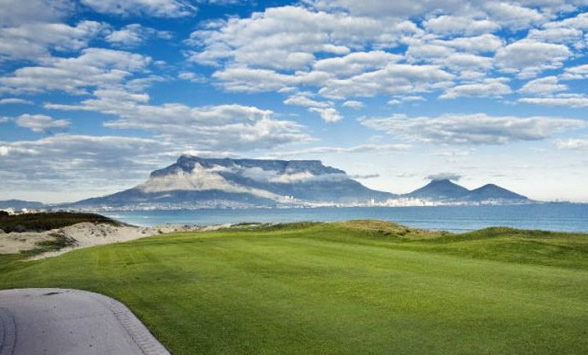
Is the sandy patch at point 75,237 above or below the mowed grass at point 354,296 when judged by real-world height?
below

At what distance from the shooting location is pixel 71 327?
13.8 metres

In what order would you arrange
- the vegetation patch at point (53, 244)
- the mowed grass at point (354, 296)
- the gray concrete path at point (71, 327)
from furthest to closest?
the vegetation patch at point (53, 244), the gray concrete path at point (71, 327), the mowed grass at point (354, 296)

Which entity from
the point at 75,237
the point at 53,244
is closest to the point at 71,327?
the point at 53,244

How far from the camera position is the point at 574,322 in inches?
484

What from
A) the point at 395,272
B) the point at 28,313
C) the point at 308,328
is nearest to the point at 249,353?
the point at 308,328

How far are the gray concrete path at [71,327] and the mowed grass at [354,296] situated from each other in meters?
0.59

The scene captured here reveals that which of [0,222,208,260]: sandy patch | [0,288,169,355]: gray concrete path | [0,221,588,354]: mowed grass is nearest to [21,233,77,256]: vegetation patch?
[0,222,208,260]: sandy patch

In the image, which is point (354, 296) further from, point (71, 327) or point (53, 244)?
point (53, 244)

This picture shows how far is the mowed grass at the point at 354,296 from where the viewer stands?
11.2 metres

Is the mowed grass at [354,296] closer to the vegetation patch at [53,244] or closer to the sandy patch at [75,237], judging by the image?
the vegetation patch at [53,244]

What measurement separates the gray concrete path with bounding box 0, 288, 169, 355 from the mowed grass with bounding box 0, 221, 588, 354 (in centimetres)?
59

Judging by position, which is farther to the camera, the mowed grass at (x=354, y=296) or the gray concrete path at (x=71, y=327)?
the gray concrete path at (x=71, y=327)

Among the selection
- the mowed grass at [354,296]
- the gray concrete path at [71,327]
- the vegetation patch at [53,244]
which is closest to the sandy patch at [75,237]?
the vegetation patch at [53,244]

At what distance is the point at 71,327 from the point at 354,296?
27.5 feet
